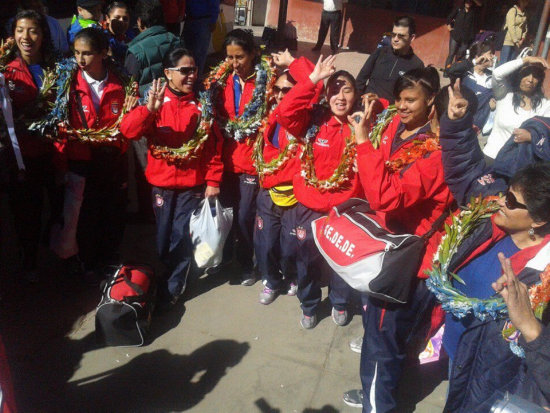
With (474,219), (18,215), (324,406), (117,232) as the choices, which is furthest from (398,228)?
(18,215)

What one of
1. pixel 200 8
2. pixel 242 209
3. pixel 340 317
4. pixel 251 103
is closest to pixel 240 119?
pixel 251 103

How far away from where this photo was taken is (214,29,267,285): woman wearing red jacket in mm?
4027

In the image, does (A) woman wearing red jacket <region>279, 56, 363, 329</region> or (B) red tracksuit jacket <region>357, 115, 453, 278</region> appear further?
(A) woman wearing red jacket <region>279, 56, 363, 329</region>

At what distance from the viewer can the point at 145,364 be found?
3.63 metres

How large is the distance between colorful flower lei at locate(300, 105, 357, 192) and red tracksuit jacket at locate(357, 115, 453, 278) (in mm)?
541

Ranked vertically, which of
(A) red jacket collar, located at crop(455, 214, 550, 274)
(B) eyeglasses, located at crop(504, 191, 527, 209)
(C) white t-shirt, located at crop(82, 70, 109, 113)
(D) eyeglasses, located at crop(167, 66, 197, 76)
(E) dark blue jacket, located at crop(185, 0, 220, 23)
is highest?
(E) dark blue jacket, located at crop(185, 0, 220, 23)

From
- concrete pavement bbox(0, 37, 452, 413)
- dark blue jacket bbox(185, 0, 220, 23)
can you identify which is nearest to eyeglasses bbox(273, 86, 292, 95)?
concrete pavement bbox(0, 37, 452, 413)

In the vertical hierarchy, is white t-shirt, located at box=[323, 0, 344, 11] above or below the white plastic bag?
above

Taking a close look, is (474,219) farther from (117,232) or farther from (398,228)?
(117,232)

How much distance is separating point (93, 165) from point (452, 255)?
2.89m

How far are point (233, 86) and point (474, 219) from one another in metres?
2.38

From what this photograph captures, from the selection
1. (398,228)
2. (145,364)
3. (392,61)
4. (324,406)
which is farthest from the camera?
(392,61)

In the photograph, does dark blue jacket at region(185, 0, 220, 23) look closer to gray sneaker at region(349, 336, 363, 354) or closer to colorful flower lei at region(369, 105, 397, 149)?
colorful flower lei at region(369, 105, 397, 149)

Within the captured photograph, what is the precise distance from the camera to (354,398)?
3.41m
